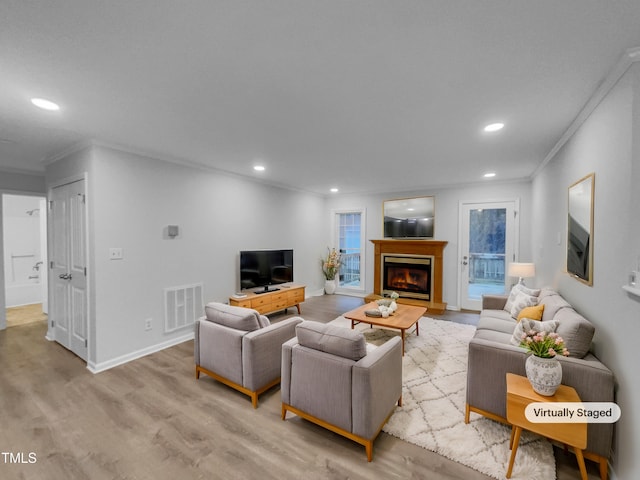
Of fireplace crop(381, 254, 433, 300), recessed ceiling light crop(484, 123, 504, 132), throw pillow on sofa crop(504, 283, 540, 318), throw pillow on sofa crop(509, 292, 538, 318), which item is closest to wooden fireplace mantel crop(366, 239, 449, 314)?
fireplace crop(381, 254, 433, 300)

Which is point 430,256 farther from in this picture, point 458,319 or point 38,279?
point 38,279

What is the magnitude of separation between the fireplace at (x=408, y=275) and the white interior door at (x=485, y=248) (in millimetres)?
658

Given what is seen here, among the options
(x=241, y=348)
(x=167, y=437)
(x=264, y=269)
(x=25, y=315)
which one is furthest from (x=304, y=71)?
(x=25, y=315)

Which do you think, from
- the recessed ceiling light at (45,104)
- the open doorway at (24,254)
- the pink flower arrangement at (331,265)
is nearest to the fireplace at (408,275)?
the pink flower arrangement at (331,265)

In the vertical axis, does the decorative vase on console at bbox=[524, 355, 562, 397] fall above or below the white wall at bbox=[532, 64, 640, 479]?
below

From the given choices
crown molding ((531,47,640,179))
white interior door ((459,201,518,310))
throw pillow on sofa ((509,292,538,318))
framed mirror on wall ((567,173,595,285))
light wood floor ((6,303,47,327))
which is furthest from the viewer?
white interior door ((459,201,518,310))

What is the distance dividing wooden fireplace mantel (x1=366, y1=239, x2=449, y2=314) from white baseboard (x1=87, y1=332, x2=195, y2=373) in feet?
12.3

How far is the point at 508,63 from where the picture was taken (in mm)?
1682

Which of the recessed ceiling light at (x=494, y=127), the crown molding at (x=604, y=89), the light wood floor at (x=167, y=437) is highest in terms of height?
the recessed ceiling light at (x=494, y=127)

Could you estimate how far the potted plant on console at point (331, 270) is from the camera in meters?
6.95

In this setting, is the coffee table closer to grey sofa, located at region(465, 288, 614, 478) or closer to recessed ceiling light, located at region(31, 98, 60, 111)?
grey sofa, located at region(465, 288, 614, 478)

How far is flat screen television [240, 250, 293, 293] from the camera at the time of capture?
4.61 m

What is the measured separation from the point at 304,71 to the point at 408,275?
509 centimetres

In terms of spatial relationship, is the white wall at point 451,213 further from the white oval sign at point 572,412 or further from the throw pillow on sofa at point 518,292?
the white oval sign at point 572,412
